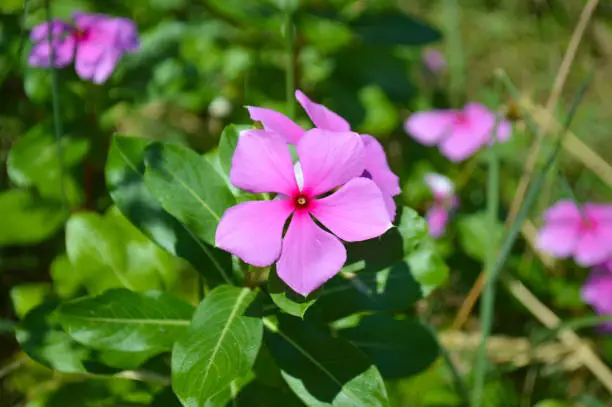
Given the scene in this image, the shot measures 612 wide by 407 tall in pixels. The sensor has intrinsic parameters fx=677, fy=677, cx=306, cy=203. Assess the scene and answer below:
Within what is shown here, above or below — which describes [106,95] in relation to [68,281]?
above

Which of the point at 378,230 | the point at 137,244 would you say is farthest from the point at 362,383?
the point at 137,244

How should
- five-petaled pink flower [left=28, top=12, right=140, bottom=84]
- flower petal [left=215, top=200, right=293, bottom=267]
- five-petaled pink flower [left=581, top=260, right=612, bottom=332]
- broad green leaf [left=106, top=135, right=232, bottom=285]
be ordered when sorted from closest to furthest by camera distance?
1. flower petal [left=215, top=200, right=293, bottom=267]
2. broad green leaf [left=106, top=135, right=232, bottom=285]
3. five-petaled pink flower [left=28, top=12, right=140, bottom=84]
4. five-petaled pink flower [left=581, top=260, right=612, bottom=332]

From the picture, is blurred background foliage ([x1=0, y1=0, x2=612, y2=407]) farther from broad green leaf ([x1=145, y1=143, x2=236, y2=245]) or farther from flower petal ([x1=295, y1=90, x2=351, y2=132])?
flower petal ([x1=295, y1=90, x2=351, y2=132])

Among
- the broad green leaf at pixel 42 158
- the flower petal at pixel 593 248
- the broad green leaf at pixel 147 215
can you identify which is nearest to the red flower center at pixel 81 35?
the broad green leaf at pixel 42 158

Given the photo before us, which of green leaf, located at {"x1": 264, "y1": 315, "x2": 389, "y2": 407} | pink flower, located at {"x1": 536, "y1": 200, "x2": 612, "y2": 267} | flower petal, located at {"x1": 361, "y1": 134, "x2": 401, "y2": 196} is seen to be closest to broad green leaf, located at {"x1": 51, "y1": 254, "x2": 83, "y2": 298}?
green leaf, located at {"x1": 264, "y1": 315, "x2": 389, "y2": 407}

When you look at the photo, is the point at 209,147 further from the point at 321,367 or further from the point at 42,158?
the point at 321,367

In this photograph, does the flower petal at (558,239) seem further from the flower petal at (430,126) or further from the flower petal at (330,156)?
the flower petal at (330,156)

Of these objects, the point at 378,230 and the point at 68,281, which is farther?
the point at 68,281

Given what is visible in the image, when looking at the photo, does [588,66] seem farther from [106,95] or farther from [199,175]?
[199,175]
